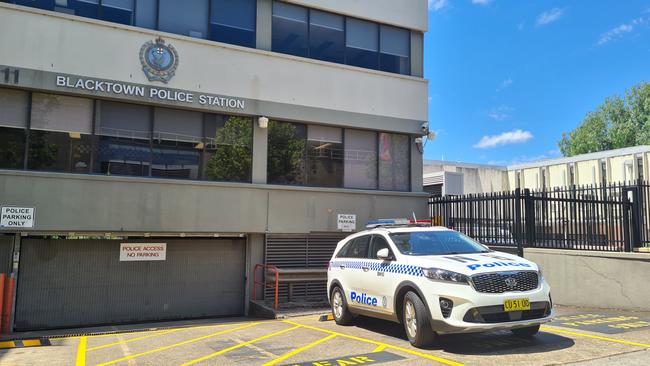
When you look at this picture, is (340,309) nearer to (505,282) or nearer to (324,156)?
(505,282)

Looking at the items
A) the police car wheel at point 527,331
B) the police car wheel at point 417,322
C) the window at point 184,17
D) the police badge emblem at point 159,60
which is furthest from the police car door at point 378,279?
the window at point 184,17

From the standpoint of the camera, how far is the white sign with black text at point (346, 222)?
15570mm

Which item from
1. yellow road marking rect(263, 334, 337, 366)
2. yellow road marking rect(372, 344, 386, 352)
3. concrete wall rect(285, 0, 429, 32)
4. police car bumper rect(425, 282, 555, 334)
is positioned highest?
concrete wall rect(285, 0, 429, 32)

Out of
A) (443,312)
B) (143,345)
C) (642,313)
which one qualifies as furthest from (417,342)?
(642,313)

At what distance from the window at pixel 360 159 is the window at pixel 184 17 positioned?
203 inches

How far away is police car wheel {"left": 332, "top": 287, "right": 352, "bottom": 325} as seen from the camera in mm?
10281

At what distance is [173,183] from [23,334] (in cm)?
467

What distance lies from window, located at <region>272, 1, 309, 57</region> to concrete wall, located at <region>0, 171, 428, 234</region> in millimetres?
4143

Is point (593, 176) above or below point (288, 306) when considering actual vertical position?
above

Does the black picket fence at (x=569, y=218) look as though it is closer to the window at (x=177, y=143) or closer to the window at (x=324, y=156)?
the window at (x=324, y=156)

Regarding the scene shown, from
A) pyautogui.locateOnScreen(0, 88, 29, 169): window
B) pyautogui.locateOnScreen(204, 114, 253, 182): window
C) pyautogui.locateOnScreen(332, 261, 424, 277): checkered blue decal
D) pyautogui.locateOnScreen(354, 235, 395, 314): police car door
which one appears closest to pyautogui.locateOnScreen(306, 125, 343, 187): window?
pyautogui.locateOnScreen(204, 114, 253, 182): window

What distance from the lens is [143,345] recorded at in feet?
30.8

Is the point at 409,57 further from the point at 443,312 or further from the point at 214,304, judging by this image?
the point at 443,312

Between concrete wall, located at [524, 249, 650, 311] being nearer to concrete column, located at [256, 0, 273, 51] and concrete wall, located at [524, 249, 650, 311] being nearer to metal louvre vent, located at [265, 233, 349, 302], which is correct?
metal louvre vent, located at [265, 233, 349, 302]
